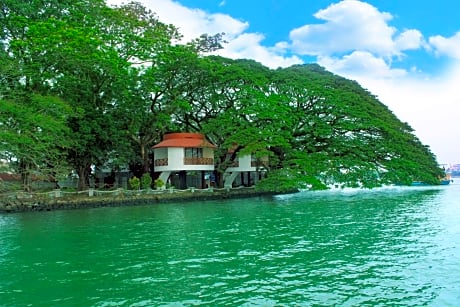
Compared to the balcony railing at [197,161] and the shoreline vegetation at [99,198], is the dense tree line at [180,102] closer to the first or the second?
the balcony railing at [197,161]

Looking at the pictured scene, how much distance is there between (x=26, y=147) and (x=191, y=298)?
1243 cm

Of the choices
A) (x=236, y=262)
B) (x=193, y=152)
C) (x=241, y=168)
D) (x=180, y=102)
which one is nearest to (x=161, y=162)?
(x=193, y=152)

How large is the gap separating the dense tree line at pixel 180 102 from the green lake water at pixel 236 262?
36.6 ft

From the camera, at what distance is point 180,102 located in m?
31.1

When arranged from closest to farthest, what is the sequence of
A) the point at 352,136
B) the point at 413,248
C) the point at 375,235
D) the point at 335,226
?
the point at 413,248, the point at 375,235, the point at 335,226, the point at 352,136

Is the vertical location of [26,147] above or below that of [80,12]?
below

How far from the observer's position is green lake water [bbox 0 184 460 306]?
7.54 meters

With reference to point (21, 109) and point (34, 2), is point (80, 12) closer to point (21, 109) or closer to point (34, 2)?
point (34, 2)

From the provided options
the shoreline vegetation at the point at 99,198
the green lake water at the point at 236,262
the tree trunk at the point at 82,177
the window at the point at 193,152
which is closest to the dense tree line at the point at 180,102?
the tree trunk at the point at 82,177

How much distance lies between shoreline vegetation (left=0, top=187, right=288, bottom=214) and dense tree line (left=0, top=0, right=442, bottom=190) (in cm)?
288

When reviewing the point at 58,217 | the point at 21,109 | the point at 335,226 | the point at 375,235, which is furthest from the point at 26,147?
the point at 375,235

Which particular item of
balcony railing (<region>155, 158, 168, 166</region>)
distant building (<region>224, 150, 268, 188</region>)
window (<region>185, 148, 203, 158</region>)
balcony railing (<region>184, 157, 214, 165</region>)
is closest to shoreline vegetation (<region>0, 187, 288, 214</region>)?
balcony railing (<region>184, 157, 214, 165</region>)

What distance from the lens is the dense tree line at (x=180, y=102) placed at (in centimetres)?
2427

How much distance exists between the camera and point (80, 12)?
26.7 meters
